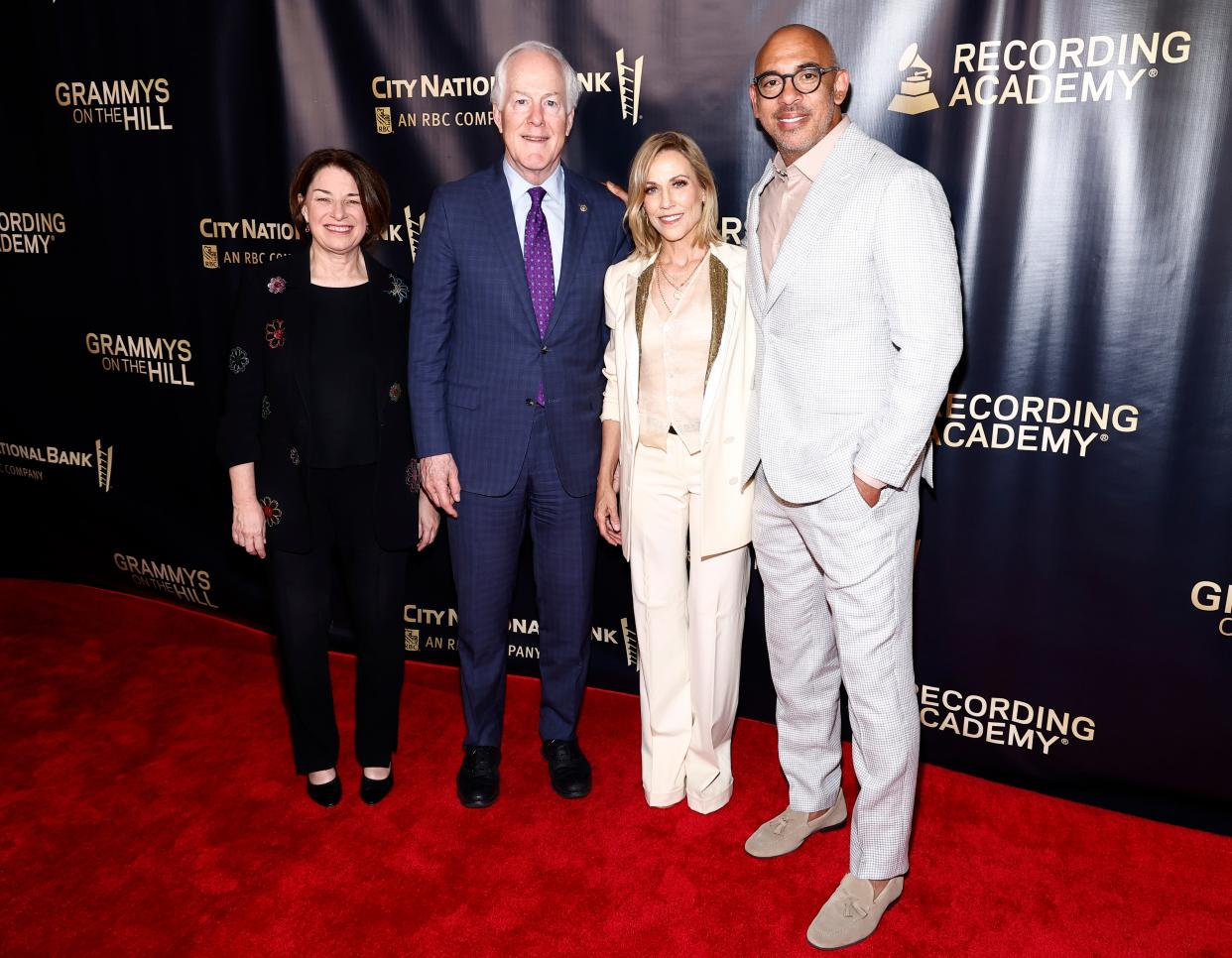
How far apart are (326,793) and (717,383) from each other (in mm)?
1625

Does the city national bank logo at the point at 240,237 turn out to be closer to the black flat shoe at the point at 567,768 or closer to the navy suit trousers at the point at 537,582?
the navy suit trousers at the point at 537,582

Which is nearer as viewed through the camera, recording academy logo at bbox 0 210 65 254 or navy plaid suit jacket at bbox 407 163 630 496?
navy plaid suit jacket at bbox 407 163 630 496

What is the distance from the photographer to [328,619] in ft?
8.82

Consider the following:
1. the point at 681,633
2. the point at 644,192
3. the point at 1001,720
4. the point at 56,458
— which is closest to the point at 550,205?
the point at 644,192

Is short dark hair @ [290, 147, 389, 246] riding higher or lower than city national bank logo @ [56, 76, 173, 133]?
lower

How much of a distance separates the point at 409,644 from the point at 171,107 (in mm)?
2220

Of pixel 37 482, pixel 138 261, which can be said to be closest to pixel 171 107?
pixel 138 261

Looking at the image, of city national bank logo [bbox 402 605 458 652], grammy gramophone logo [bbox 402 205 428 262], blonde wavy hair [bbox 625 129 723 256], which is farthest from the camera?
city national bank logo [bbox 402 605 458 652]

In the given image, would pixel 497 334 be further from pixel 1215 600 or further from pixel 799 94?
pixel 1215 600

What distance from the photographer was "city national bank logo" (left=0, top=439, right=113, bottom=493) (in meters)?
4.03

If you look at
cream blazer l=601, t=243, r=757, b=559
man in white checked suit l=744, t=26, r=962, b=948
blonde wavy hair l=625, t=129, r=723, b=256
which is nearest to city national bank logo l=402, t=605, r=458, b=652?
cream blazer l=601, t=243, r=757, b=559

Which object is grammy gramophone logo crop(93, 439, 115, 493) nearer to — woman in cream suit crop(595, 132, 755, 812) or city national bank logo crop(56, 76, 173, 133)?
city national bank logo crop(56, 76, 173, 133)

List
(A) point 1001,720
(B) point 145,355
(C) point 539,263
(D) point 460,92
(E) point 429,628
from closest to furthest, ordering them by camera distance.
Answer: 1. (C) point 539,263
2. (A) point 1001,720
3. (D) point 460,92
4. (E) point 429,628
5. (B) point 145,355

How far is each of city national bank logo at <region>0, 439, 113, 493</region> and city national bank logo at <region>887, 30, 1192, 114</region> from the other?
3400 millimetres
